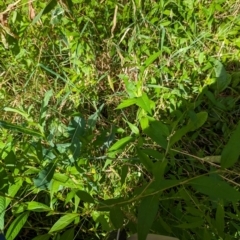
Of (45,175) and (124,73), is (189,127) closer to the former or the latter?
(45,175)

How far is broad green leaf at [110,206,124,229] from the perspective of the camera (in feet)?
3.01

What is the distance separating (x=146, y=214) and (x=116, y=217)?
12cm

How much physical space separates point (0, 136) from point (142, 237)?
0.85m

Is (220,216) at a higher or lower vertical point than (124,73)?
Result: lower

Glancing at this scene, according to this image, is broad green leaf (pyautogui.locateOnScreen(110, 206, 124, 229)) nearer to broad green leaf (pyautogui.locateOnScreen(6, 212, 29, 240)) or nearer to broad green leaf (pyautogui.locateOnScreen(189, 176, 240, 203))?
broad green leaf (pyautogui.locateOnScreen(189, 176, 240, 203))

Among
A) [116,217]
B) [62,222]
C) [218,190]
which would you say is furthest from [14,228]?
[218,190]

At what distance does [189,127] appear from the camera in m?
0.94

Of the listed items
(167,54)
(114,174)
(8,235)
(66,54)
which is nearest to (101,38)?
(66,54)

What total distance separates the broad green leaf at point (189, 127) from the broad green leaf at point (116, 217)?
19 cm

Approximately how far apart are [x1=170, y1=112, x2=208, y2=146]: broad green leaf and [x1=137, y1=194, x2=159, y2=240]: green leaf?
0.45 feet

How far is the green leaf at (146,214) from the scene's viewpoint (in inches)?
31.3

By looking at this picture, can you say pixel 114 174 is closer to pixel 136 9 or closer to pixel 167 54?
pixel 167 54

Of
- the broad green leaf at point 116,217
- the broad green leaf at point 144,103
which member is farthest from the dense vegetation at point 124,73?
the broad green leaf at point 116,217

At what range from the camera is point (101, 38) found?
5.66 ft
